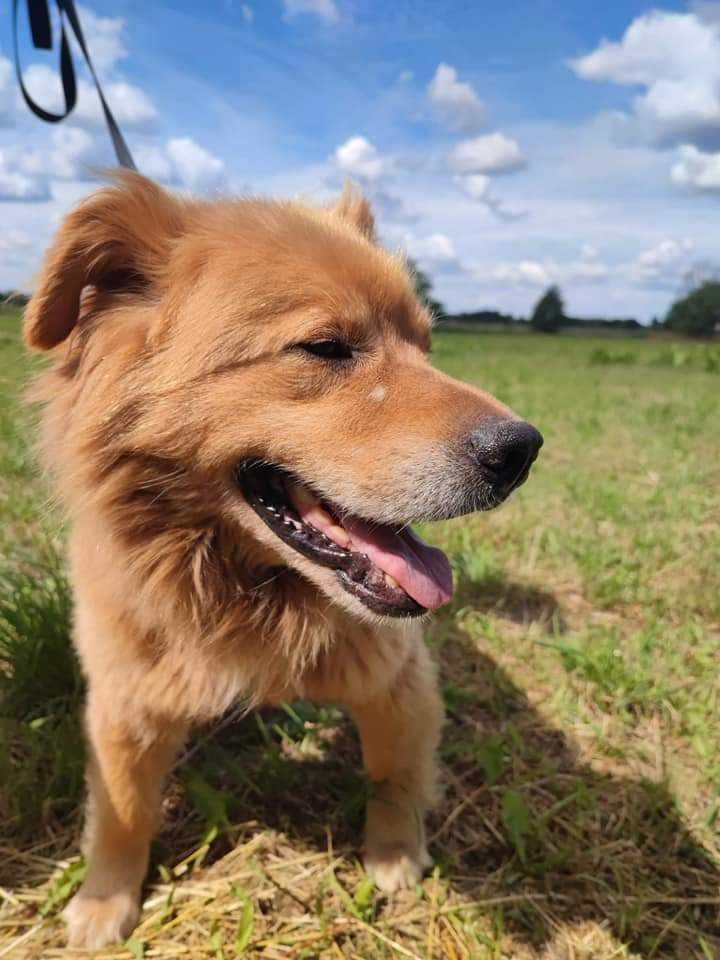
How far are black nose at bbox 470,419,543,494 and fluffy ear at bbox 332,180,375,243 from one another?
1130 millimetres

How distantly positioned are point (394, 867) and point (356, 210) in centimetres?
226

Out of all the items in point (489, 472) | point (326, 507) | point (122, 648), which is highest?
point (489, 472)

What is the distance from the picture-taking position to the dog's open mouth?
1837 millimetres

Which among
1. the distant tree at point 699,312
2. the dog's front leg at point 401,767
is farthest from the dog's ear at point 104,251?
the distant tree at point 699,312

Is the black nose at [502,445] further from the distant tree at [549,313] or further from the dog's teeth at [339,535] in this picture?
the distant tree at [549,313]

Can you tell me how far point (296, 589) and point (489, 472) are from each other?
68 centimetres

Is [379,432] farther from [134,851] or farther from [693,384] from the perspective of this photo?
[693,384]

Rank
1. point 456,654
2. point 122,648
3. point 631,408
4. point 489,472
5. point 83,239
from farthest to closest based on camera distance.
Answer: point 631,408 → point 456,654 → point 122,648 → point 83,239 → point 489,472

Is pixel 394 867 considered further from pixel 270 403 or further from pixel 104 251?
pixel 104 251

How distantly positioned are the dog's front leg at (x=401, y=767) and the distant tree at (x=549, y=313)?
55031mm

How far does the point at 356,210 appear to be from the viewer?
2623mm

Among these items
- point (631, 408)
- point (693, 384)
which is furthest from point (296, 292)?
point (693, 384)

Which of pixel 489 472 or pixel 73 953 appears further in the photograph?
pixel 73 953

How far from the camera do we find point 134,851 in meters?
2.15
